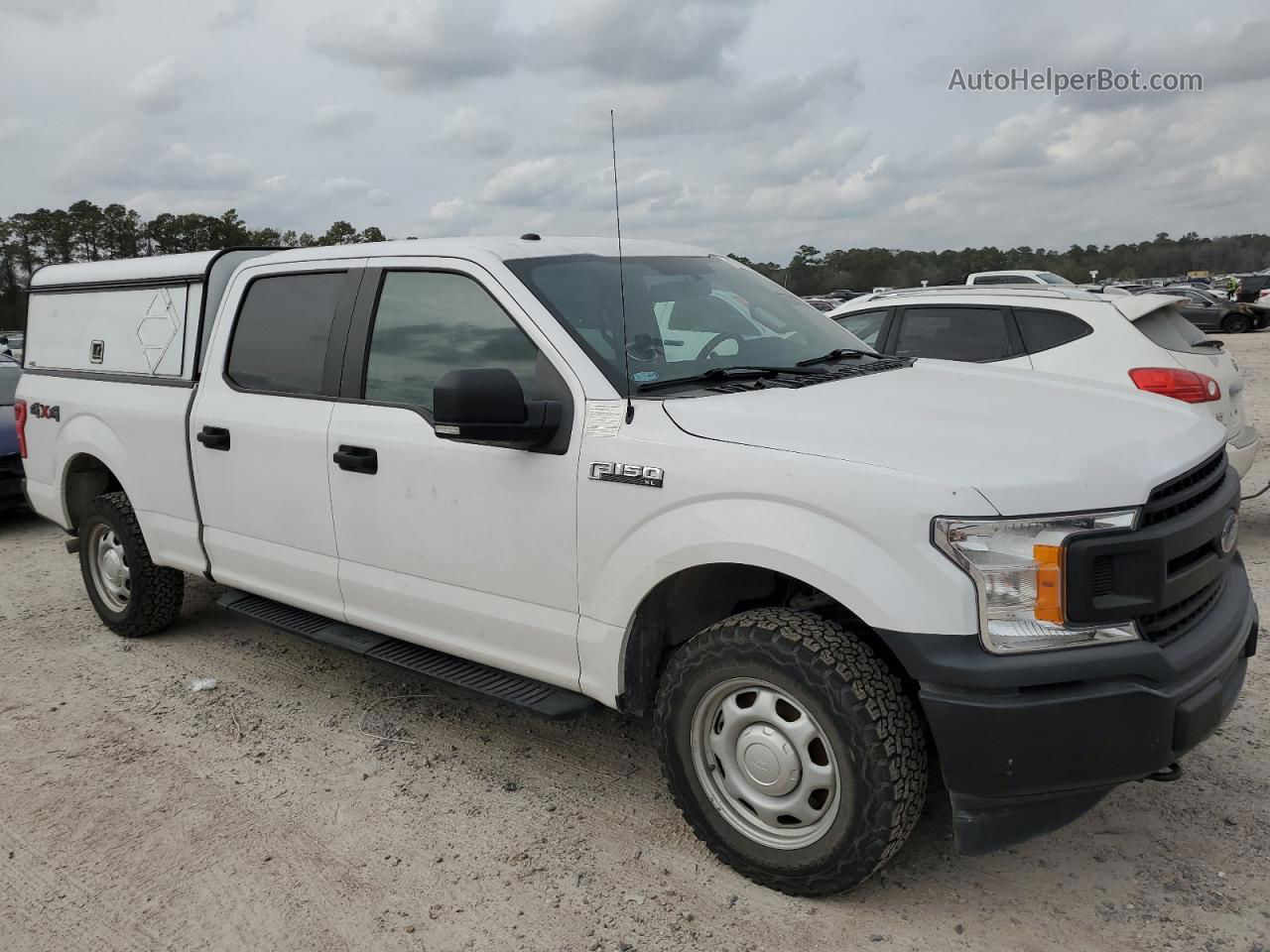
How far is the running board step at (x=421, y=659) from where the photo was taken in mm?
3531

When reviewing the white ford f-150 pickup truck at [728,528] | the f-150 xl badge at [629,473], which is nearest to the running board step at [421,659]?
the white ford f-150 pickup truck at [728,528]

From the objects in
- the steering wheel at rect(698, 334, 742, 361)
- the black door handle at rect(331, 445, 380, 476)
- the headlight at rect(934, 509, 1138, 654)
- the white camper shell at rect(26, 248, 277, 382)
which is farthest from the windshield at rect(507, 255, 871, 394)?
the white camper shell at rect(26, 248, 277, 382)

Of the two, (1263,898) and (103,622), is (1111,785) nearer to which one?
(1263,898)

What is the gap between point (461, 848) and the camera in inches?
135

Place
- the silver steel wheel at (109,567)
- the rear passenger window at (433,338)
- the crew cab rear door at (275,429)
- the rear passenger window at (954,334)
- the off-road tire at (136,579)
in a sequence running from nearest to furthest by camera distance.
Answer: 1. the rear passenger window at (433,338)
2. the crew cab rear door at (275,429)
3. the off-road tire at (136,579)
4. the silver steel wheel at (109,567)
5. the rear passenger window at (954,334)

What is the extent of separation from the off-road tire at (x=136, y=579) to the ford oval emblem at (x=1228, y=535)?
4.86 m

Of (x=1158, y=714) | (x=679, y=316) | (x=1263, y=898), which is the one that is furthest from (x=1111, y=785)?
(x=679, y=316)

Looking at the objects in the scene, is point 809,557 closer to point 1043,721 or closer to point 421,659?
point 1043,721

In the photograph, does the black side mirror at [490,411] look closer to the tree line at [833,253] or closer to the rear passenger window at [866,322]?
the rear passenger window at [866,322]

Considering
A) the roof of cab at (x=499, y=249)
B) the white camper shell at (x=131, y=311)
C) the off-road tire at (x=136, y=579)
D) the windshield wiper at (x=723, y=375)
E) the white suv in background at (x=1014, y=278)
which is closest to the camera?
the windshield wiper at (x=723, y=375)

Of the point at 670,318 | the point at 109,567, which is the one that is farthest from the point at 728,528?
the point at 109,567

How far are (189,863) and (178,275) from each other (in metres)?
→ 2.97

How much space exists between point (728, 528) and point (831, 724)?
61cm

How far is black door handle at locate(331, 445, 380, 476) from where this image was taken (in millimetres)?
3916
